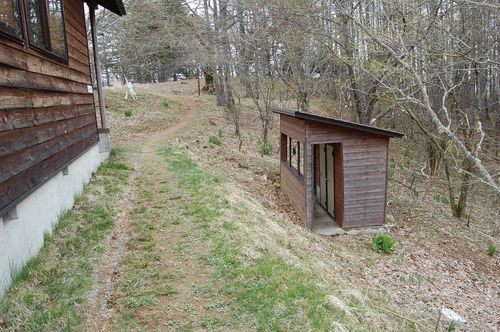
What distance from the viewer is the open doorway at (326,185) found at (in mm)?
9312

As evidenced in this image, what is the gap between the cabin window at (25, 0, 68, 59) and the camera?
4668mm

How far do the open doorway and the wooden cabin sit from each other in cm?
536

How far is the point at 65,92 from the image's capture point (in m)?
6.11

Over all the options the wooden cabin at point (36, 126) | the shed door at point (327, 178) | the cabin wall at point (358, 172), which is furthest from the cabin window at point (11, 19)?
the shed door at point (327, 178)

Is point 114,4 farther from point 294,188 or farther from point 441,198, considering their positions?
point 441,198

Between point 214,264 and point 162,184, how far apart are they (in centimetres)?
354

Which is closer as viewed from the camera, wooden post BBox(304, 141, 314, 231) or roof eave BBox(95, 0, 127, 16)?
wooden post BBox(304, 141, 314, 231)

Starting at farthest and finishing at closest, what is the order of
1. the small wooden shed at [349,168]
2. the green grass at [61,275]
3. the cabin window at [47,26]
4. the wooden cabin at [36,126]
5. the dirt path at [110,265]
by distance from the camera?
the small wooden shed at [349,168] → the cabin window at [47,26] → the wooden cabin at [36,126] → the dirt path at [110,265] → the green grass at [61,275]

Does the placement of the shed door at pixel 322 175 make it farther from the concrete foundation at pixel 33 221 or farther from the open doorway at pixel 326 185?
the concrete foundation at pixel 33 221

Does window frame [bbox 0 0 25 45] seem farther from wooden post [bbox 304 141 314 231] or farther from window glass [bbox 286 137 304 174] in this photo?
window glass [bbox 286 137 304 174]

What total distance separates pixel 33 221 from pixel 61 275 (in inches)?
28.9

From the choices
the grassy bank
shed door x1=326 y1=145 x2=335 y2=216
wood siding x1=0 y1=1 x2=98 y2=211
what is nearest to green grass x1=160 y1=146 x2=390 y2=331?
the grassy bank

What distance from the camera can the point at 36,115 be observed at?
14.8 feet

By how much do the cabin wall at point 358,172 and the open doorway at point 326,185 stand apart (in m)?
0.32
